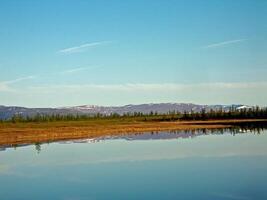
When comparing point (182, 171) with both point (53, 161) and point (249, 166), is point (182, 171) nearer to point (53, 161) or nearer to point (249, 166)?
point (249, 166)

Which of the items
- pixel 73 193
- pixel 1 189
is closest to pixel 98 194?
pixel 73 193

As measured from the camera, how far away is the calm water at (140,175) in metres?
20.7

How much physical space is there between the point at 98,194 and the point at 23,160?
17474mm

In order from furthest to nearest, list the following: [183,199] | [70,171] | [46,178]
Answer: [70,171] → [46,178] → [183,199]

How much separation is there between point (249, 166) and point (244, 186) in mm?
6947

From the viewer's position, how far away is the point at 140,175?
2600 centimetres

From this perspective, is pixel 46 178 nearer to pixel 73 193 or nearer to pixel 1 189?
pixel 1 189

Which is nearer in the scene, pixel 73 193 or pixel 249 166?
pixel 73 193

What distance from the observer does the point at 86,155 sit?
39344mm

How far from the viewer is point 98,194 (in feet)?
68.5

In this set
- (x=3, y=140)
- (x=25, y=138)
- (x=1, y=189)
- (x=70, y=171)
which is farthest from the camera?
(x=25, y=138)

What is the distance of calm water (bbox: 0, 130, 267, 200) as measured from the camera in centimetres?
2072

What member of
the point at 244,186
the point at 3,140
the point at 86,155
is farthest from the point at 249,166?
the point at 3,140

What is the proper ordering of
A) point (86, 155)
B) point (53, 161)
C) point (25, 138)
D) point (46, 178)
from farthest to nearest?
point (25, 138) → point (86, 155) → point (53, 161) → point (46, 178)
